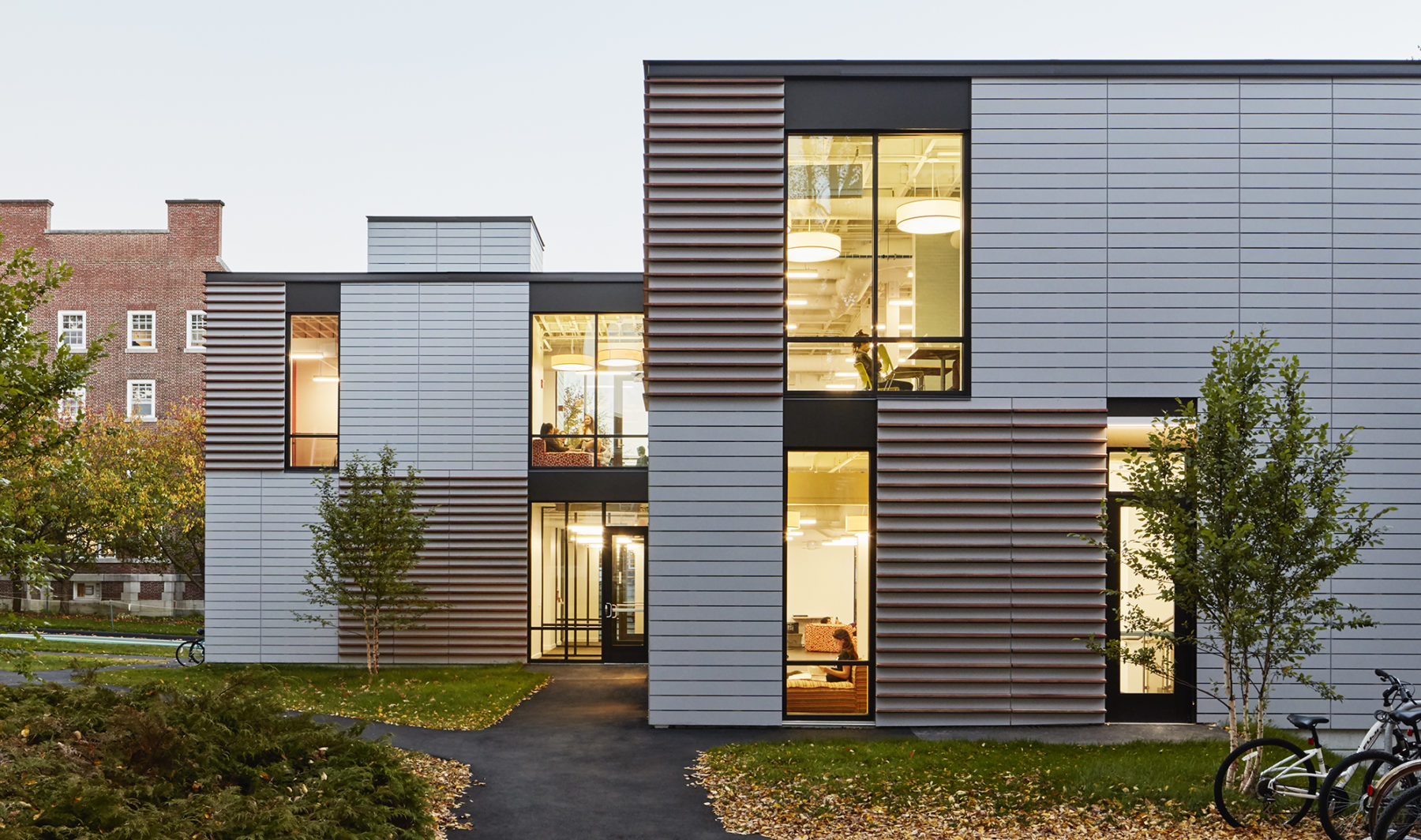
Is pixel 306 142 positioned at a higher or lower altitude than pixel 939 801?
higher

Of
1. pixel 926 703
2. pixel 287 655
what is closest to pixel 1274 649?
pixel 926 703

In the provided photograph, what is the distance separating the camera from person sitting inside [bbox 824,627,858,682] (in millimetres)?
9562

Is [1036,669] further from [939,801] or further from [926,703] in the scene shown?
[939,801]

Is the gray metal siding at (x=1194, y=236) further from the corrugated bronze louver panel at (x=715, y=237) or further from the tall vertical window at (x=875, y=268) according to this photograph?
the corrugated bronze louver panel at (x=715, y=237)

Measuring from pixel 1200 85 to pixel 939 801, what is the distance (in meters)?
7.84

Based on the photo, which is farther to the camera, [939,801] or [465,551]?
[465,551]

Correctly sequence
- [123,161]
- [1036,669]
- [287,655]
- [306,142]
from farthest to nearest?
[306,142] < [123,161] < [287,655] < [1036,669]

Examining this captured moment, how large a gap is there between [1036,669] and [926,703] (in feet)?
3.95

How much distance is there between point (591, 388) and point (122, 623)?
20.5 metres

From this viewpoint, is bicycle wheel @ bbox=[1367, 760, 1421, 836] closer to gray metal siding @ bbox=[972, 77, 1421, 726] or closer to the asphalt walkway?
the asphalt walkway

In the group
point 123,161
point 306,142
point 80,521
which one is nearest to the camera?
point 80,521

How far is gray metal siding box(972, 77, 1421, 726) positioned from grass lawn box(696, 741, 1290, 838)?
2.72 meters

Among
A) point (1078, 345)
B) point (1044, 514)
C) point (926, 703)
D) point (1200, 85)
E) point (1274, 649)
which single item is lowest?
point (926, 703)

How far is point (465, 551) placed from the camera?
1454 cm
